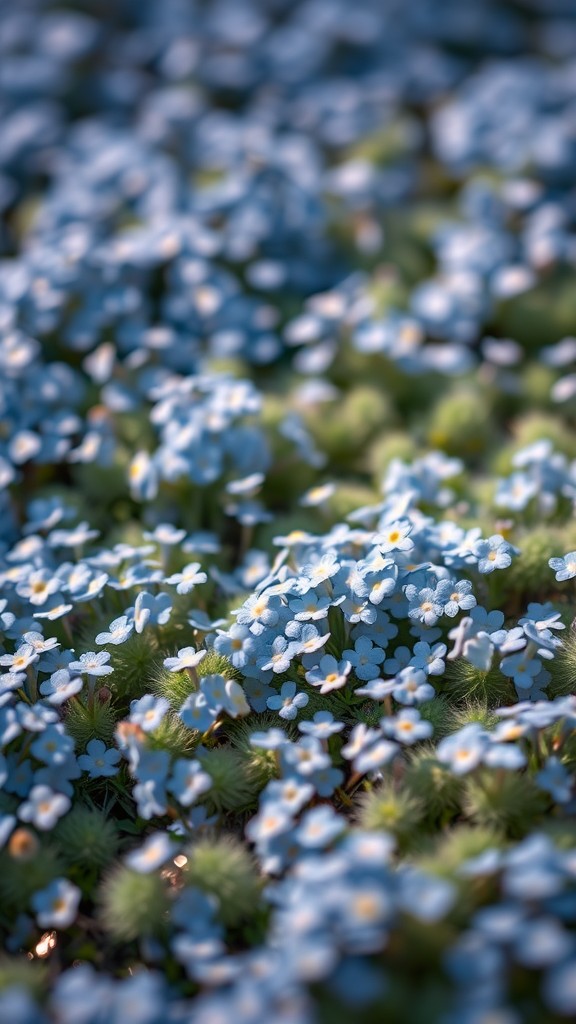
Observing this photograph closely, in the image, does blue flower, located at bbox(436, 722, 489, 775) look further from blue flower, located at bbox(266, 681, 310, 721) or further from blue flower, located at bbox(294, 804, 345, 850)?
blue flower, located at bbox(266, 681, 310, 721)

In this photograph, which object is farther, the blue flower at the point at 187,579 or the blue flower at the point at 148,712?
the blue flower at the point at 187,579

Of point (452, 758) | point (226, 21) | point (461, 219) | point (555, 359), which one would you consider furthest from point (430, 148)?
point (452, 758)

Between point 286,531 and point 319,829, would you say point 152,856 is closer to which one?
→ point 319,829

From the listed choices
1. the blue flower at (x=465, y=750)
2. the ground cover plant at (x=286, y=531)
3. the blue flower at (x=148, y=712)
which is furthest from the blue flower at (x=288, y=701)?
the blue flower at (x=465, y=750)

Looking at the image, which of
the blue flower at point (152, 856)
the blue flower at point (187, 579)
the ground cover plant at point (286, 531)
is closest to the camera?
the ground cover plant at point (286, 531)

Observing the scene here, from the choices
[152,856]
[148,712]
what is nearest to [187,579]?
[148,712]

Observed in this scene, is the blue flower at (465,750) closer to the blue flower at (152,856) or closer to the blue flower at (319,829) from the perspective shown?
the blue flower at (319,829)

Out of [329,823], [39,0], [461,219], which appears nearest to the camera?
[329,823]

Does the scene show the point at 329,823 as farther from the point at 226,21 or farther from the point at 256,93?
the point at 226,21
